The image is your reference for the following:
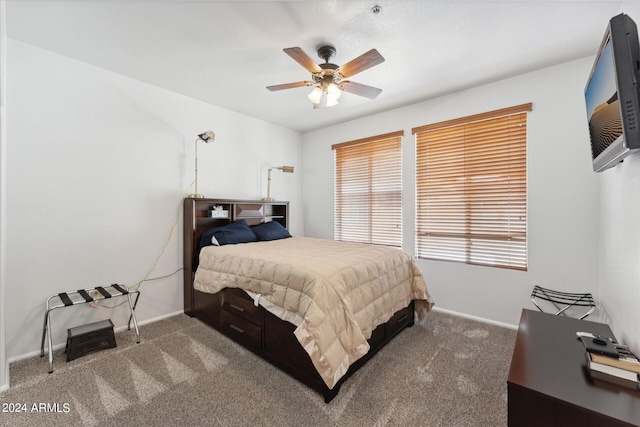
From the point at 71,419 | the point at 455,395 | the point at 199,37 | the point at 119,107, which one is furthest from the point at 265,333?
the point at 119,107

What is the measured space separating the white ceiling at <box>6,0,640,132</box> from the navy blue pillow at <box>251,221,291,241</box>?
1796 mm

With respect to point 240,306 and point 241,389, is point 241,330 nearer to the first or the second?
point 240,306

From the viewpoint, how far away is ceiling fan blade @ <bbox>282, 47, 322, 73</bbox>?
183 cm

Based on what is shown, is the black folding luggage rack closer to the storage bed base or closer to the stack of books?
the storage bed base

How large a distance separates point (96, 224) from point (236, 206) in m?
1.49

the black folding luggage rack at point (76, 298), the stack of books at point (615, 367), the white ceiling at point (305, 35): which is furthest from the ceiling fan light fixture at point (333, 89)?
the black folding luggage rack at point (76, 298)

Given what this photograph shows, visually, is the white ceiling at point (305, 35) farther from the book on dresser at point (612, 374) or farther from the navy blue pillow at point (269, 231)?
the book on dresser at point (612, 374)

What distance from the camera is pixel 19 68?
2229 millimetres

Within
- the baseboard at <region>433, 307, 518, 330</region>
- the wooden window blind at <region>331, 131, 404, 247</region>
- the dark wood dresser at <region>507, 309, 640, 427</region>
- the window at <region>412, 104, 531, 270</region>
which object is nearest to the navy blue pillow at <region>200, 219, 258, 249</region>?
the wooden window blind at <region>331, 131, 404, 247</region>

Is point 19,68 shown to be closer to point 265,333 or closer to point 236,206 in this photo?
point 236,206

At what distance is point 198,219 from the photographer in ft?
10.7

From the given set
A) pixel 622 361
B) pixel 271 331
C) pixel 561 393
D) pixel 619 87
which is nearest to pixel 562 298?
pixel 622 361

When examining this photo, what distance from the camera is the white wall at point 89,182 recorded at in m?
2.24

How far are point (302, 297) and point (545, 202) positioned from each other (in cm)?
Result: 262
